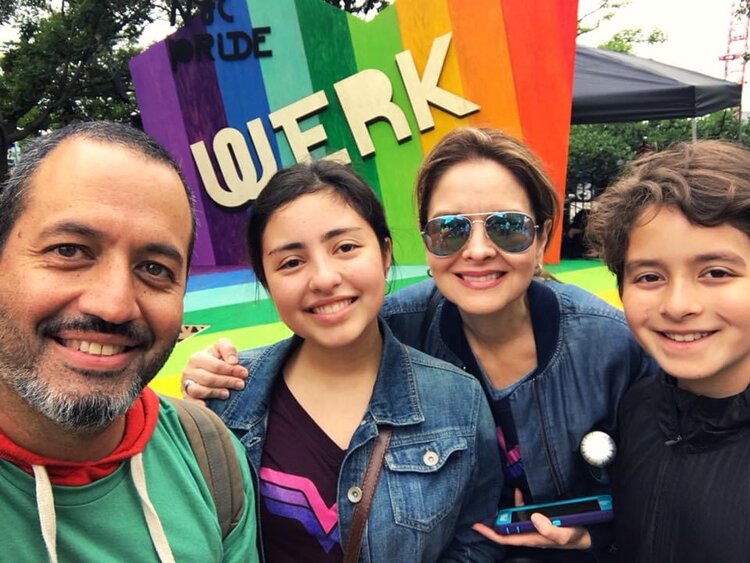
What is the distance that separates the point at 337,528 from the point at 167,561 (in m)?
0.50

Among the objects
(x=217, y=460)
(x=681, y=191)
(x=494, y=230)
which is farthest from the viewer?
(x=494, y=230)

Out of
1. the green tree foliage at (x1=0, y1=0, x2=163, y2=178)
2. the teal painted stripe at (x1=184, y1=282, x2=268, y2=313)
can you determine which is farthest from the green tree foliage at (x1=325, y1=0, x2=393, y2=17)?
the teal painted stripe at (x1=184, y1=282, x2=268, y2=313)

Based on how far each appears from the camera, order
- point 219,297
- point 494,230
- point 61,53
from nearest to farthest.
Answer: point 494,230 → point 219,297 → point 61,53

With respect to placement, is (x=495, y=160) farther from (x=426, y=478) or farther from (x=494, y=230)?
(x=426, y=478)

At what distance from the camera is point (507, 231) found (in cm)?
187

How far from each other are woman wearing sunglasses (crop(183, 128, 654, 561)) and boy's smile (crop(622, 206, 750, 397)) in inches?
13.9

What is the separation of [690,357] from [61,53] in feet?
59.3

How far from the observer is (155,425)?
4.41 feet

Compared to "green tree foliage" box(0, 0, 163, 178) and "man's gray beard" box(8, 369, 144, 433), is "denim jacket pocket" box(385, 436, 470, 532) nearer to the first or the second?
"man's gray beard" box(8, 369, 144, 433)

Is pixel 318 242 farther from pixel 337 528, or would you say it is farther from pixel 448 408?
pixel 337 528

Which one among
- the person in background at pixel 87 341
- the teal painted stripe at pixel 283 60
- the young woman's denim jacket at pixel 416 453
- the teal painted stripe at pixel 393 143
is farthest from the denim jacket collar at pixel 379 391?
the teal painted stripe at pixel 283 60

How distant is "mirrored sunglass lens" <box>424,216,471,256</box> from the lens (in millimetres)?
1890

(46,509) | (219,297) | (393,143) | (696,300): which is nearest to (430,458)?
(696,300)

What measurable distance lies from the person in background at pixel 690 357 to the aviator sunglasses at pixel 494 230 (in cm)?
32
